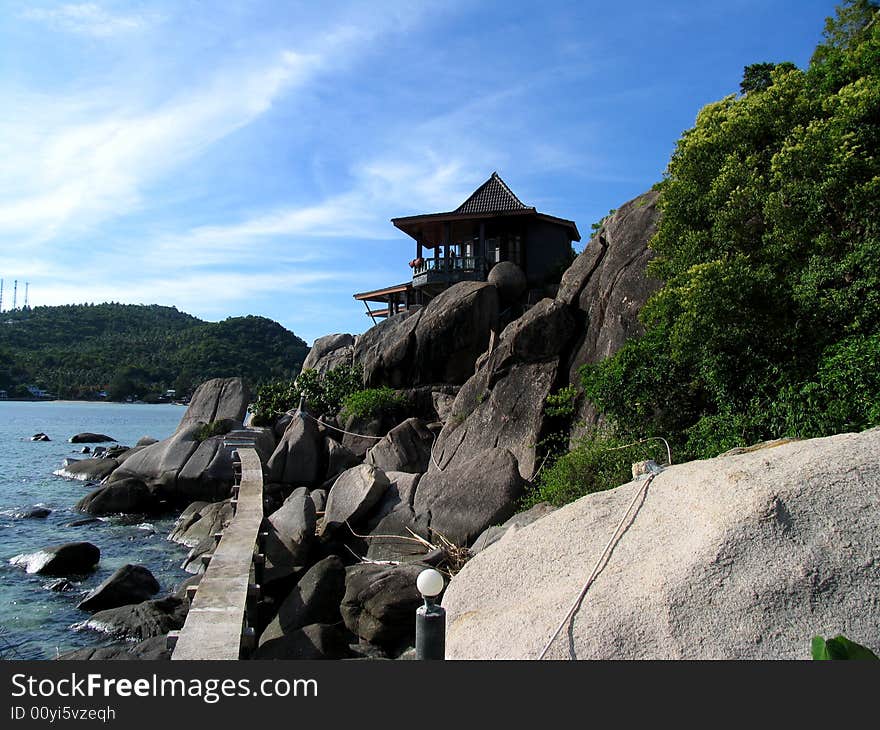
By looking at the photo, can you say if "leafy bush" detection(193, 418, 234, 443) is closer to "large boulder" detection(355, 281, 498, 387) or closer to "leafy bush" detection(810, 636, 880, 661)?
"large boulder" detection(355, 281, 498, 387)

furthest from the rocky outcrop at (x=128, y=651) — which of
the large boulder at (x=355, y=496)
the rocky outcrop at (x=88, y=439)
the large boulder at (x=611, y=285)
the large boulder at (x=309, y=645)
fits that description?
the rocky outcrop at (x=88, y=439)

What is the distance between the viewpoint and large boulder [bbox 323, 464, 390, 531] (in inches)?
608

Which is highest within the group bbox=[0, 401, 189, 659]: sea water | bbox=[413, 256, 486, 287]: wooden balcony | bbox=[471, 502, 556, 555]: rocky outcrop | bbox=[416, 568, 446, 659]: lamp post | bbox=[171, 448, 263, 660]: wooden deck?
bbox=[413, 256, 486, 287]: wooden balcony

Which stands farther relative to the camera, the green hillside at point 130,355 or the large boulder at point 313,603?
the green hillside at point 130,355

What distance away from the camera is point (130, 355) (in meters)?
116

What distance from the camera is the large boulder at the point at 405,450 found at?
62.7 ft

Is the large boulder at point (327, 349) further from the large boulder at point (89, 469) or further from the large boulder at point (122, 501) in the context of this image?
the large boulder at point (122, 501)

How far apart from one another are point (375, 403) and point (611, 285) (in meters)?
10.7

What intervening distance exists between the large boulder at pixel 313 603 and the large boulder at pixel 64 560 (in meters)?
8.51

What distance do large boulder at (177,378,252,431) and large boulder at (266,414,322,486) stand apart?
680 cm

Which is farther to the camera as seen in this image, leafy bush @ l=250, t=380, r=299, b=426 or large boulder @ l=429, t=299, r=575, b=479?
leafy bush @ l=250, t=380, r=299, b=426

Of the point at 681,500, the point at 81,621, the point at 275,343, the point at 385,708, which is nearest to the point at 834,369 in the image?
the point at 681,500

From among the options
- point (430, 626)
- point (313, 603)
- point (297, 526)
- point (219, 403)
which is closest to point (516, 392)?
point (297, 526)

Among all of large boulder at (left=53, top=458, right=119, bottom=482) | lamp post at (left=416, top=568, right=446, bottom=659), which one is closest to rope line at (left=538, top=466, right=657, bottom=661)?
lamp post at (left=416, top=568, right=446, bottom=659)
